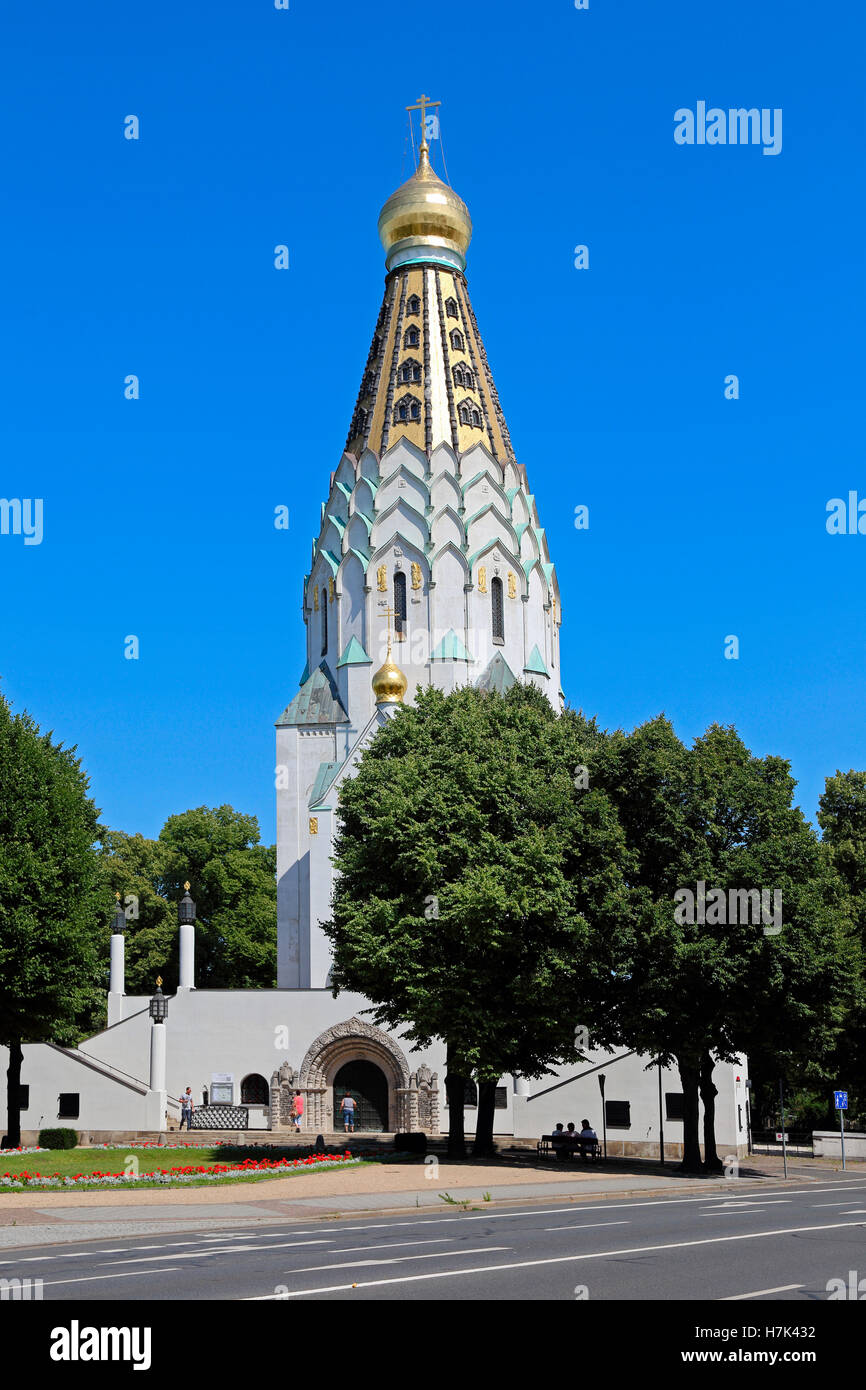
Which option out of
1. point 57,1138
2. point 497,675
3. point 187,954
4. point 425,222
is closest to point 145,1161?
point 57,1138

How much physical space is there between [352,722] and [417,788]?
32.8 metres

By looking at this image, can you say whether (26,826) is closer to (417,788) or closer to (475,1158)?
(417,788)

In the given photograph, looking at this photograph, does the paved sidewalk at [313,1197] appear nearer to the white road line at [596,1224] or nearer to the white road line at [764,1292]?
the white road line at [596,1224]

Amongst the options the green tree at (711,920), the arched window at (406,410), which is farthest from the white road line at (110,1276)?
the arched window at (406,410)

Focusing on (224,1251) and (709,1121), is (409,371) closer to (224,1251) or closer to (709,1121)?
(709,1121)

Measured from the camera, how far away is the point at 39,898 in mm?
39125

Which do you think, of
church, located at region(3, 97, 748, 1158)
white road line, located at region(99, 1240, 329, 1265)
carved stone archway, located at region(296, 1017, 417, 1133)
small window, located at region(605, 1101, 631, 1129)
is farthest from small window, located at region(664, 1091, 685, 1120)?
white road line, located at region(99, 1240, 329, 1265)

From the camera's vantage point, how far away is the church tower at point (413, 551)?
69125 mm

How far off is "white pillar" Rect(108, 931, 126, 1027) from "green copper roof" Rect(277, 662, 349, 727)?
14391 millimetres

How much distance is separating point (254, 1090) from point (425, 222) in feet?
157

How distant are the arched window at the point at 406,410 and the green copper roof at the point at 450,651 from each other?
12842 mm

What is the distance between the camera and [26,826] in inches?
1575

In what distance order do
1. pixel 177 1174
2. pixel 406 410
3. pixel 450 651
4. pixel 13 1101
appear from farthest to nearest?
pixel 406 410
pixel 450 651
pixel 13 1101
pixel 177 1174
